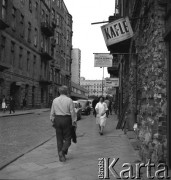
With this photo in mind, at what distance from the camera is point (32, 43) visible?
1561 inches

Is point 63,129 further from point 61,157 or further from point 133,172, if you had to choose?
point 133,172

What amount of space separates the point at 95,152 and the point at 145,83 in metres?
2.25

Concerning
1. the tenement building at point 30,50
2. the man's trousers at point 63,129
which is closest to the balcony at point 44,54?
the tenement building at point 30,50

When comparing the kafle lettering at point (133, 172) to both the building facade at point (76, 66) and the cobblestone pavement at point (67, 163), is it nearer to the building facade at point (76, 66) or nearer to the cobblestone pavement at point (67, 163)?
the cobblestone pavement at point (67, 163)

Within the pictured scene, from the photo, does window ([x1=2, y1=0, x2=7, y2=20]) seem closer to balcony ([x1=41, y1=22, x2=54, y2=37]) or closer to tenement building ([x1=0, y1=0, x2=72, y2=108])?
tenement building ([x1=0, y1=0, x2=72, y2=108])

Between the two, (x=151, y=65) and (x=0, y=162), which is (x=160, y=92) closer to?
(x=151, y=65)

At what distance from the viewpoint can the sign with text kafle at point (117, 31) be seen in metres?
7.35

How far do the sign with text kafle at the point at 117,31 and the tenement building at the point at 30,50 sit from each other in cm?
2094

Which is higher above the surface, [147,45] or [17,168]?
[147,45]

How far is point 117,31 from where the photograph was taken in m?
7.39

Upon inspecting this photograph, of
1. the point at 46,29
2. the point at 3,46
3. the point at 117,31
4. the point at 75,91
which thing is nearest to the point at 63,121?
the point at 117,31

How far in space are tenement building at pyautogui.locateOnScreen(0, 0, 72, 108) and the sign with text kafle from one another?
68.7ft

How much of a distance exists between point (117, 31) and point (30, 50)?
3252 centimetres

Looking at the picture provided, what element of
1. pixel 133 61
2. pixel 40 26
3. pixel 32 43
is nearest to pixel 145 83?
pixel 133 61
